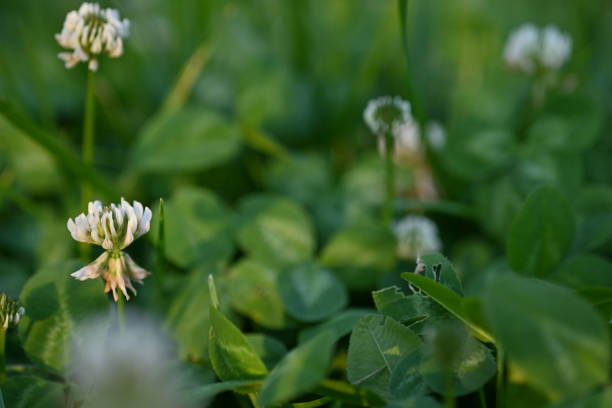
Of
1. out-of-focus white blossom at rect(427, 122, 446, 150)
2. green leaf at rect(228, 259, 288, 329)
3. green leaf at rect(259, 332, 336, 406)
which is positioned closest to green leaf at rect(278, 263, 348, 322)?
green leaf at rect(228, 259, 288, 329)

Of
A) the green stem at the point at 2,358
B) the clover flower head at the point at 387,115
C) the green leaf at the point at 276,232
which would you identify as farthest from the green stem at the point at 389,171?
the green stem at the point at 2,358

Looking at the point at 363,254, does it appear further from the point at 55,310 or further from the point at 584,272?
the point at 55,310

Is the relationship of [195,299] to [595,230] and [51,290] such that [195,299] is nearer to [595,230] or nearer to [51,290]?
[51,290]

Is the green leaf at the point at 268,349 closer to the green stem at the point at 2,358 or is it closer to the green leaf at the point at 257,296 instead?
the green leaf at the point at 257,296

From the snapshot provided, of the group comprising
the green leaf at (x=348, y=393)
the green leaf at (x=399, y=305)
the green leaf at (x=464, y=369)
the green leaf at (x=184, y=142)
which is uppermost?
the green leaf at (x=184, y=142)

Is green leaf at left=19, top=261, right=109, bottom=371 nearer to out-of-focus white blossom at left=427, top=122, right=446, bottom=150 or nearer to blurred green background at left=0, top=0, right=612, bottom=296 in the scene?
blurred green background at left=0, top=0, right=612, bottom=296
